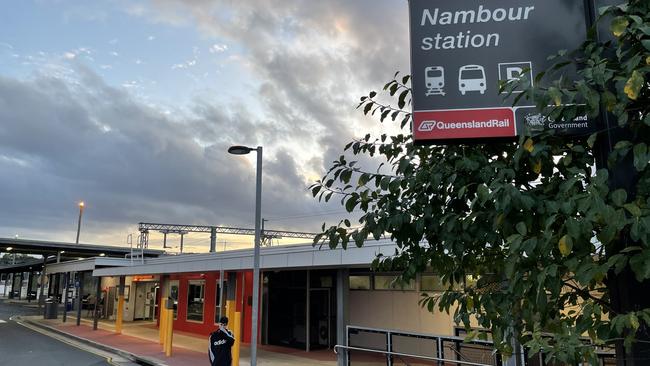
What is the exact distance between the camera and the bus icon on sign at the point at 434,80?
10.6 feet

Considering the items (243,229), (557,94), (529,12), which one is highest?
(243,229)

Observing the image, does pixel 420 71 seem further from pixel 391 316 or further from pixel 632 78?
pixel 391 316

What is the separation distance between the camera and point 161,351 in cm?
1844

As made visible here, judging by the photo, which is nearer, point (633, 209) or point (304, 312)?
point (633, 209)

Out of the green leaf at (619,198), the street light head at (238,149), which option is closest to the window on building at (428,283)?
the street light head at (238,149)

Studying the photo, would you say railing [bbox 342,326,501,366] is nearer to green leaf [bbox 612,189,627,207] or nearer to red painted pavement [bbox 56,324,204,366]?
green leaf [bbox 612,189,627,207]

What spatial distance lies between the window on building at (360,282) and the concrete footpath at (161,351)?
2.36 m

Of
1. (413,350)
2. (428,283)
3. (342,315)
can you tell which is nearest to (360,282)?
(428,283)

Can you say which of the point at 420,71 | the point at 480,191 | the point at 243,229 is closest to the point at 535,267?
the point at 480,191

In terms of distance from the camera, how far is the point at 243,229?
64.4m

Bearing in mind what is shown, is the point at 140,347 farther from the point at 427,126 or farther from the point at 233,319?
the point at 427,126

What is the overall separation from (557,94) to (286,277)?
18.5m

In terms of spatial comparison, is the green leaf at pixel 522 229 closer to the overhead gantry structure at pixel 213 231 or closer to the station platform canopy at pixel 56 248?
the station platform canopy at pixel 56 248

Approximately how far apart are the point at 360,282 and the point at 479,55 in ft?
49.7
